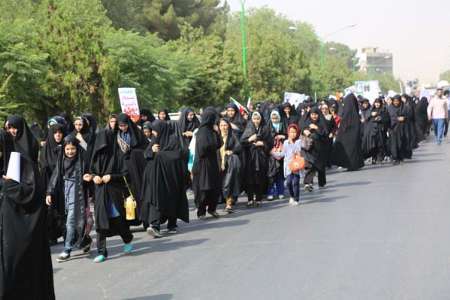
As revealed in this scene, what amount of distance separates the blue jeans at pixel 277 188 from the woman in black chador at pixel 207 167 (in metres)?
2.34

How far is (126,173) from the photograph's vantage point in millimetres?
9656

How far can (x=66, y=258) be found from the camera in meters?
9.64

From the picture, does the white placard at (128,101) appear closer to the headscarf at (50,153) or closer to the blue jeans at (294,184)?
the blue jeans at (294,184)

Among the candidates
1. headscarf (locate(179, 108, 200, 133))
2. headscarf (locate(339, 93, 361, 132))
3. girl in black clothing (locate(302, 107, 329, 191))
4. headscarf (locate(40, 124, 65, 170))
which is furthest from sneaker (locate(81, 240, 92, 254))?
headscarf (locate(339, 93, 361, 132))

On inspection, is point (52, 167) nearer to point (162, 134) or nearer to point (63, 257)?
point (162, 134)

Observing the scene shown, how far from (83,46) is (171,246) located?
12788 mm

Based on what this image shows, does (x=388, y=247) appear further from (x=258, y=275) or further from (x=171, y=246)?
(x=171, y=246)

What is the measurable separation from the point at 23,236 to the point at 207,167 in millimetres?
6372

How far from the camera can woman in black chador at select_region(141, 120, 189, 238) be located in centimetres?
1116

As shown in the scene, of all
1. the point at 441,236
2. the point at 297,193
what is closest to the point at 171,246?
the point at 441,236

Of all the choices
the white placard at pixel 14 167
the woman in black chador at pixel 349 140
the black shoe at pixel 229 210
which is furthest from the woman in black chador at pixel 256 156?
the white placard at pixel 14 167

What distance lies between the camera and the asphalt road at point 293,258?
24.2 feet

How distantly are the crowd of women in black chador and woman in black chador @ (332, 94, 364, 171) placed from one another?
1.89 m

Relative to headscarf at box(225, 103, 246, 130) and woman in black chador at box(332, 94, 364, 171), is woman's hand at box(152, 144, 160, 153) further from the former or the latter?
woman in black chador at box(332, 94, 364, 171)
